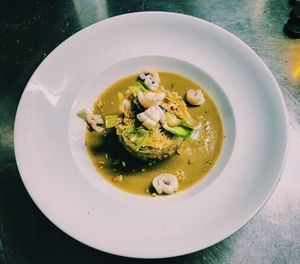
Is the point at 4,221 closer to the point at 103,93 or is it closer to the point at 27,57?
the point at 103,93

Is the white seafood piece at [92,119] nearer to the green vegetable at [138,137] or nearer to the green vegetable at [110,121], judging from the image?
the green vegetable at [110,121]

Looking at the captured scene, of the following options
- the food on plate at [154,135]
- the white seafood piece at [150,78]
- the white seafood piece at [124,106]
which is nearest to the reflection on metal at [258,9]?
the food on plate at [154,135]

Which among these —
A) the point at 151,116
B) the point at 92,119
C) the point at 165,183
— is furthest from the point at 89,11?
the point at 165,183

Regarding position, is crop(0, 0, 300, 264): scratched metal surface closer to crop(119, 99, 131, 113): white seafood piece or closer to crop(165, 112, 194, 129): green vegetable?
crop(165, 112, 194, 129): green vegetable

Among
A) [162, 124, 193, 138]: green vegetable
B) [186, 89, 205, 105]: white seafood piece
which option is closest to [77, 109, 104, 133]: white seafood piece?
[162, 124, 193, 138]: green vegetable

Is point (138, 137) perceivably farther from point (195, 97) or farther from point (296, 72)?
point (296, 72)

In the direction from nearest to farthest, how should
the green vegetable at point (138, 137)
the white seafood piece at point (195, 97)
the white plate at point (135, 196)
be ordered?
the white plate at point (135, 196)
the green vegetable at point (138, 137)
the white seafood piece at point (195, 97)

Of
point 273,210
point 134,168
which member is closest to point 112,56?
point 134,168
